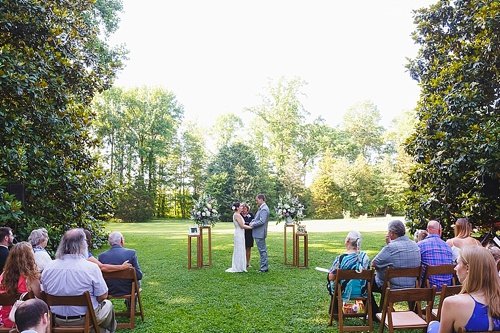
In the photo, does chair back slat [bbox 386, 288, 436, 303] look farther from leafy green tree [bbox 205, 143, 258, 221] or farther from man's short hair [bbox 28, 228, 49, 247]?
leafy green tree [bbox 205, 143, 258, 221]

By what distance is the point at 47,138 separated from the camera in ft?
27.3

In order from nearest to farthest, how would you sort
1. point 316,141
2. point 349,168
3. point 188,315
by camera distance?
point 188,315 → point 349,168 → point 316,141

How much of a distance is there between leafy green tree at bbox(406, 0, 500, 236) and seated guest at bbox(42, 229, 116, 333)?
751 centimetres

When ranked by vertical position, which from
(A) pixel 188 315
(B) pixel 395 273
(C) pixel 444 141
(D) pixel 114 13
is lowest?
(A) pixel 188 315

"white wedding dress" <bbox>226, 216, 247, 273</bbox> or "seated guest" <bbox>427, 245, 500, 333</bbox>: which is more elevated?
"seated guest" <bbox>427, 245, 500, 333</bbox>

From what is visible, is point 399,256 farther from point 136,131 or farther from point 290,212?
point 136,131

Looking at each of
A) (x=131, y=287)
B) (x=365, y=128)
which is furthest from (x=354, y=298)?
(x=365, y=128)

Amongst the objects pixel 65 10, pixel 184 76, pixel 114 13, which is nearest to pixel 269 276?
pixel 65 10

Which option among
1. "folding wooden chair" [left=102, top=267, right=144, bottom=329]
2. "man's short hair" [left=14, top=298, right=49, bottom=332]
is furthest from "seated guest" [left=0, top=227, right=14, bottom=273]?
"man's short hair" [left=14, top=298, right=49, bottom=332]

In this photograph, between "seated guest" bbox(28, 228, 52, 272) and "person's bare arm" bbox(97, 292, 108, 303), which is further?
"seated guest" bbox(28, 228, 52, 272)

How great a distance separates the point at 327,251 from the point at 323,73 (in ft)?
125

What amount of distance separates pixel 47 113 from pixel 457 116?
29.4 ft

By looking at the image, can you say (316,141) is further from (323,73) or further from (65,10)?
(65,10)

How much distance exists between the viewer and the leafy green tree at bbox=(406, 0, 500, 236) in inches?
340
